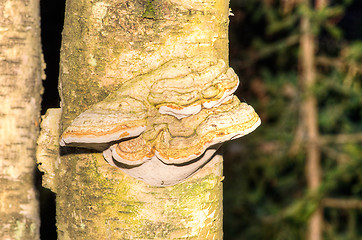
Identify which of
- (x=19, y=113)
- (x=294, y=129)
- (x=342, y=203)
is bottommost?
(x=342, y=203)

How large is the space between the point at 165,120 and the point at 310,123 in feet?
9.61

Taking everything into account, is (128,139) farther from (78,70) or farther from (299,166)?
(299,166)

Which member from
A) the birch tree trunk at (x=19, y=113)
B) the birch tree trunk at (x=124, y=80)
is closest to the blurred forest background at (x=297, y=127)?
the birch tree trunk at (x=19, y=113)

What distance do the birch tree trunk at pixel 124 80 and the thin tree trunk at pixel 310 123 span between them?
274cm

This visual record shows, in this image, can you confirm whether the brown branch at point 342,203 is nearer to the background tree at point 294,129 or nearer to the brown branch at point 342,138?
the background tree at point 294,129

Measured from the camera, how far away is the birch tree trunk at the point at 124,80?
3.21ft

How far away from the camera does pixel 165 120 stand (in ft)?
3.11

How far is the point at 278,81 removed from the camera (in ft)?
14.2

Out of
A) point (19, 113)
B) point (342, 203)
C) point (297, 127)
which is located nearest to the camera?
point (19, 113)

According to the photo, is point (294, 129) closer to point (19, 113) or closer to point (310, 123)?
point (310, 123)

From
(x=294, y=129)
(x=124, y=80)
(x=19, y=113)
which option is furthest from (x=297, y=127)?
(x=124, y=80)

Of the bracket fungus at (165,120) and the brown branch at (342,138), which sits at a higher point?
the bracket fungus at (165,120)

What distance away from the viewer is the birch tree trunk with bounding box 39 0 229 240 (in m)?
0.98

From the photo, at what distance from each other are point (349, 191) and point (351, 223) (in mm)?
363
